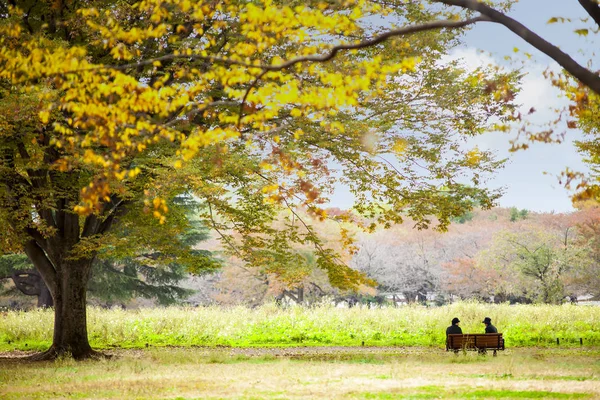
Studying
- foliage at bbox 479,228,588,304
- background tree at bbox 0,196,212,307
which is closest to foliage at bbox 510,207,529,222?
foliage at bbox 479,228,588,304

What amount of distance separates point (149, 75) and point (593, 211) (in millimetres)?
34535

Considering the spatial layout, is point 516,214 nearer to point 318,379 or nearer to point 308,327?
point 308,327

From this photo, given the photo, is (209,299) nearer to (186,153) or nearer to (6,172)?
(6,172)

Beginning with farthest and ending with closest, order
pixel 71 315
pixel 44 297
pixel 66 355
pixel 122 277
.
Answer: pixel 44 297 → pixel 122 277 → pixel 71 315 → pixel 66 355

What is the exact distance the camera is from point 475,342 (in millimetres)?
14023

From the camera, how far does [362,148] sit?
14344 mm

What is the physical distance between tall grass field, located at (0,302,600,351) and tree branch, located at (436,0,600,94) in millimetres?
13542

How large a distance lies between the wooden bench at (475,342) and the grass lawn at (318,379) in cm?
37

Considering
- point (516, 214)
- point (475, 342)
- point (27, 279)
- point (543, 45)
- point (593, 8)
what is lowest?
point (475, 342)

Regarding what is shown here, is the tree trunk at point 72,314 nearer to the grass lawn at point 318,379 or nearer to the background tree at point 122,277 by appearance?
the grass lawn at point 318,379

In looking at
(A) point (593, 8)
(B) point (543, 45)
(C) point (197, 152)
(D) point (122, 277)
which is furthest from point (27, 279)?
(A) point (593, 8)

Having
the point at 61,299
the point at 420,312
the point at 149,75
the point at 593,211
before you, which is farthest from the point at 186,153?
the point at 593,211

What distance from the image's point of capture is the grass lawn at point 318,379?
329 inches

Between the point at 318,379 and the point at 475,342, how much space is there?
5.52 metres
